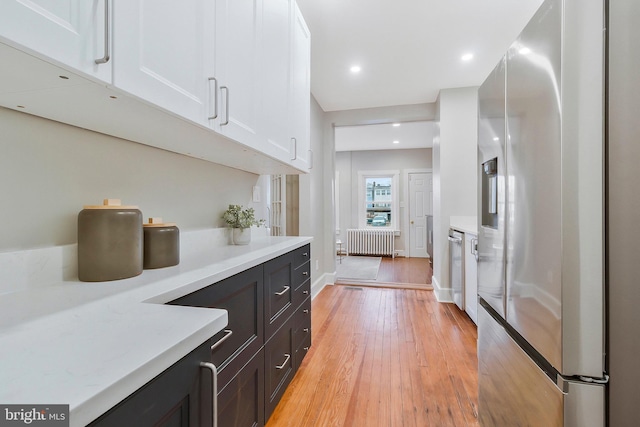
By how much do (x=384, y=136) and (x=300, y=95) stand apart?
12.8ft

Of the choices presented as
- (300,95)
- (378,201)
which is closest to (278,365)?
(300,95)

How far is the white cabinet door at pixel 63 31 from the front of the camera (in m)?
0.53

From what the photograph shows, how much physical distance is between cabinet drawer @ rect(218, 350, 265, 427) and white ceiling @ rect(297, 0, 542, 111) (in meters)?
2.34

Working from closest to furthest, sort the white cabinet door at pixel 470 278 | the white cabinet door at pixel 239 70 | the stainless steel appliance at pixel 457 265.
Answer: the white cabinet door at pixel 239 70
the white cabinet door at pixel 470 278
the stainless steel appliance at pixel 457 265

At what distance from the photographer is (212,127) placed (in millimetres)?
1090

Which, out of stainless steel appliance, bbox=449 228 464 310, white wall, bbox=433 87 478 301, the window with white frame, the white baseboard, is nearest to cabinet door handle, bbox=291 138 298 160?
stainless steel appliance, bbox=449 228 464 310

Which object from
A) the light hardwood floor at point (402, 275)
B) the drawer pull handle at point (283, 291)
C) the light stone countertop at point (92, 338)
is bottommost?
the light hardwood floor at point (402, 275)

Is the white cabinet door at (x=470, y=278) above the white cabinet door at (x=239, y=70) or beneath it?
beneath

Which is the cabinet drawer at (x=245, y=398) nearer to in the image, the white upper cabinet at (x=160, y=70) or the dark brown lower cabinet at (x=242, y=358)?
the dark brown lower cabinet at (x=242, y=358)

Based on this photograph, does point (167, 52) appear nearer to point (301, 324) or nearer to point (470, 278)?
point (301, 324)

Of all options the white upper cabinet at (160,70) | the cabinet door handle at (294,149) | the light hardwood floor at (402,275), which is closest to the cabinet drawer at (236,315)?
the white upper cabinet at (160,70)

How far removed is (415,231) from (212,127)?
636 centimetres

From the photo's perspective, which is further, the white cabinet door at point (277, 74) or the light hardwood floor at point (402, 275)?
the light hardwood floor at point (402, 275)

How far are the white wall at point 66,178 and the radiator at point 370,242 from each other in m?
5.71
